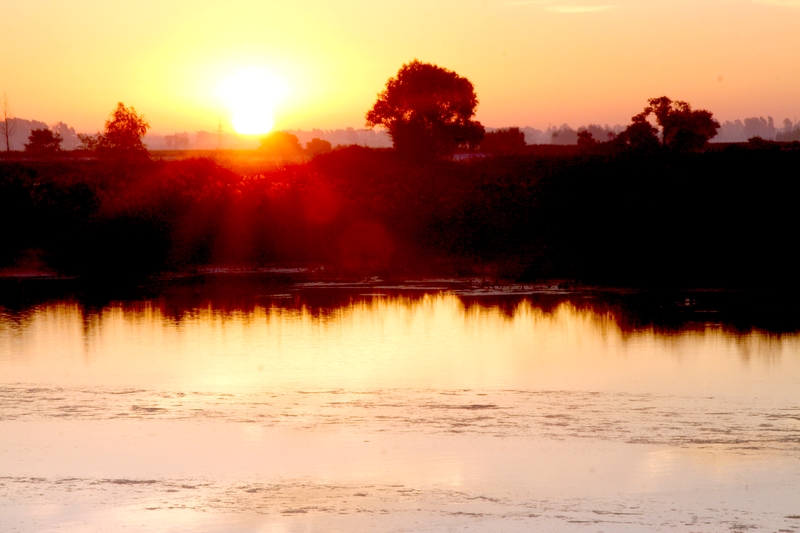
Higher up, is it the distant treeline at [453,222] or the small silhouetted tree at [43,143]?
the small silhouetted tree at [43,143]

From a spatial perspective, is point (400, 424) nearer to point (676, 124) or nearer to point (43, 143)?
point (676, 124)

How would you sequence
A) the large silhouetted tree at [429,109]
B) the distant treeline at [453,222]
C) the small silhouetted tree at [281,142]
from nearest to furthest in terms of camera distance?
the distant treeline at [453,222] < the large silhouetted tree at [429,109] < the small silhouetted tree at [281,142]

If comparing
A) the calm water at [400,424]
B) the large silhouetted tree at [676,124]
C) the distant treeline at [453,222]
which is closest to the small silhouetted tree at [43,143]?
the distant treeline at [453,222]

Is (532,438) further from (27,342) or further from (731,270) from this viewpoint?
(731,270)

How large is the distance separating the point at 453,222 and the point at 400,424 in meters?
23.4

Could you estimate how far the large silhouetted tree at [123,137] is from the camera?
196ft

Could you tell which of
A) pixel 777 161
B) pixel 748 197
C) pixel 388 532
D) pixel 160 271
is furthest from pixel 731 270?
pixel 388 532

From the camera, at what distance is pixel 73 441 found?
10484 millimetres

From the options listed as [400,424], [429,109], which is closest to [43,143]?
[429,109]

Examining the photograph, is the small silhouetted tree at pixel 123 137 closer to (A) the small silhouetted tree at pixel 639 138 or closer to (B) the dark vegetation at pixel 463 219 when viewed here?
(B) the dark vegetation at pixel 463 219

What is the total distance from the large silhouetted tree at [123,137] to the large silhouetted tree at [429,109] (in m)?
13.5

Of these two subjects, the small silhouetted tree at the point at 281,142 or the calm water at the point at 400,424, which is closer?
the calm water at the point at 400,424

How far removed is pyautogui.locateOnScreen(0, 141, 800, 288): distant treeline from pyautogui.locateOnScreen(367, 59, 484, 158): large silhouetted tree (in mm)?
16948

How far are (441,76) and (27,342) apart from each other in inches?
1884
